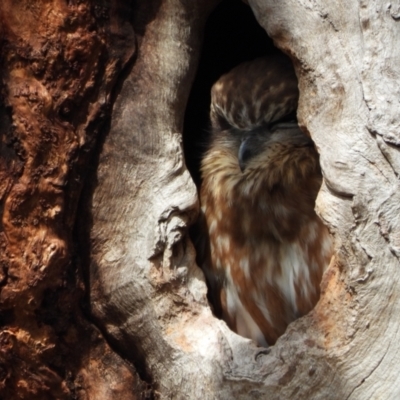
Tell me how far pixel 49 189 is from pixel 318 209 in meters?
0.94

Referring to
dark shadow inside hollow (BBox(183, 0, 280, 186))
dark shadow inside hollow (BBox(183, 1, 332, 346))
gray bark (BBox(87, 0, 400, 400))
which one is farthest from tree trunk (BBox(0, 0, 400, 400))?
dark shadow inside hollow (BBox(183, 0, 280, 186))

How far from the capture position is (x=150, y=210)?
2979 millimetres

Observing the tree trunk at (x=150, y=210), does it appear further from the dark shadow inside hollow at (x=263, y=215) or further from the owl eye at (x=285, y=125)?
the owl eye at (x=285, y=125)

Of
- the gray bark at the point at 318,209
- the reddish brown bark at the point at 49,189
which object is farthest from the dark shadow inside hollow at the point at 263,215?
the reddish brown bark at the point at 49,189

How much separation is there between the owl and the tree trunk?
57 centimetres

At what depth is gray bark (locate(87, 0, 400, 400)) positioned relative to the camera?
2.64 m

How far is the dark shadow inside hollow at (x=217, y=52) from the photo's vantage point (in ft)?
13.7

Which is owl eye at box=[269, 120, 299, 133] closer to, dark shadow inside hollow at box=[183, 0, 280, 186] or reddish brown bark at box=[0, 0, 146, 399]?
dark shadow inside hollow at box=[183, 0, 280, 186]

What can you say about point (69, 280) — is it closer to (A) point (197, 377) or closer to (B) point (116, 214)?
(B) point (116, 214)

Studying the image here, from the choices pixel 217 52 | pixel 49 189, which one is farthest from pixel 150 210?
pixel 217 52

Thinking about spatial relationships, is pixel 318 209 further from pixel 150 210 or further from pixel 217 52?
pixel 217 52

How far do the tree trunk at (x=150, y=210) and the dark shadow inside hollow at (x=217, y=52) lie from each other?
1016 mm

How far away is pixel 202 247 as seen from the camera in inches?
145

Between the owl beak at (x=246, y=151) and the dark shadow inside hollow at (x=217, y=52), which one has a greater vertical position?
the dark shadow inside hollow at (x=217, y=52)
